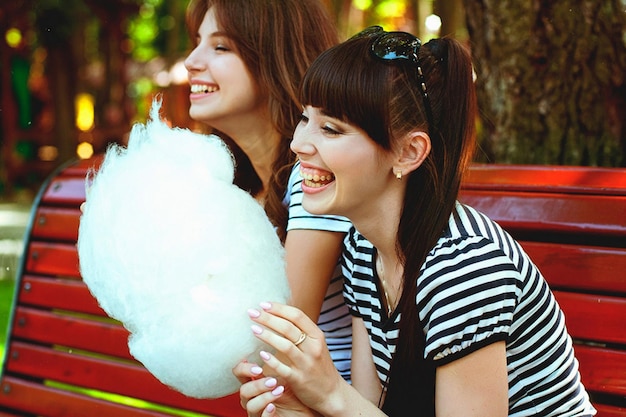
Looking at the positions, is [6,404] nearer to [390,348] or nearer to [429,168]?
[390,348]

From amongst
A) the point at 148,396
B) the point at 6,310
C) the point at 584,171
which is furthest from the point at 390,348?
the point at 6,310

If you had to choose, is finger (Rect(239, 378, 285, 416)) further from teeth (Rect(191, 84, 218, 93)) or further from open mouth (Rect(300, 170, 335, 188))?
teeth (Rect(191, 84, 218, 93))

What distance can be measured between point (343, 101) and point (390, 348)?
23.6 inches

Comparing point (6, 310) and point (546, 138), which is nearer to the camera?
point (546, 138)

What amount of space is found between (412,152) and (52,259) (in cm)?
188

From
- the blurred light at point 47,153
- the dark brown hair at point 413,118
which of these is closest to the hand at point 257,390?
the dark brown hair at point 413,118

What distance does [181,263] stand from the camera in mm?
1520

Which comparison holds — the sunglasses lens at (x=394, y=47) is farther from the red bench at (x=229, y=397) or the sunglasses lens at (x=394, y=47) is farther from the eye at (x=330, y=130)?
the red bench at (x=229, y=397)

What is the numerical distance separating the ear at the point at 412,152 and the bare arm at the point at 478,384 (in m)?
0.43

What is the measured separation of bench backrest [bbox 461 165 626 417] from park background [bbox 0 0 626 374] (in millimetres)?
255

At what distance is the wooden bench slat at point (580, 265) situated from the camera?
1.96 metres

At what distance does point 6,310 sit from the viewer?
19.8ft

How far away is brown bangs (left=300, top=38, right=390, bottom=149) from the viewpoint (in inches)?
65.4

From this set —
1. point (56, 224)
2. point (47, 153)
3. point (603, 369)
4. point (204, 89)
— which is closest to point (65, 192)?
point (56, 224)
